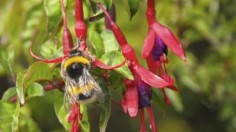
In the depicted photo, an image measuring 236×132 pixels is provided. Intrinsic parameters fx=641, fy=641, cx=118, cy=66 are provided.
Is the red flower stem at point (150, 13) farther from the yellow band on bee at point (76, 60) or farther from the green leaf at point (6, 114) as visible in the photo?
the green leaf at point (6, 114)

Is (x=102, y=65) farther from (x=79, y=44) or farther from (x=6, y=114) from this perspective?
(x=6, y=114)

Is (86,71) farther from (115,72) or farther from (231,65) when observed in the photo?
(231,65)

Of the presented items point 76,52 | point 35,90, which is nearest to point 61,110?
point 35,90

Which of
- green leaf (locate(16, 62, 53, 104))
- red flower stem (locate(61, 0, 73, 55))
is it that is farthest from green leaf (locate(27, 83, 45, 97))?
red flower stem (locate(61, 0, 73, 55))

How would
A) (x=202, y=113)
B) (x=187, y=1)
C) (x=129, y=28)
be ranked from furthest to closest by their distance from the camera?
(x=202, y=113), (x=129, y=28), (x=187, y=1)

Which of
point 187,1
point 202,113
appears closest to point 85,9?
point 187,1

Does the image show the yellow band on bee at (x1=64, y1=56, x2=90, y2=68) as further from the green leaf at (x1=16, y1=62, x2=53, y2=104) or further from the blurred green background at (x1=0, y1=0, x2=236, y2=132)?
the blurred green background at (x1=0, y1=0, x2=236, y2=132)
